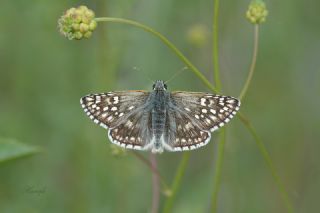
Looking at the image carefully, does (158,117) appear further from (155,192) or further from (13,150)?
(13,150)

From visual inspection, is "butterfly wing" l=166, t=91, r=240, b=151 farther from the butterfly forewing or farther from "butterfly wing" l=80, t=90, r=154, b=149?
"butterfly wing" l=80, t=90, r=154, b=149

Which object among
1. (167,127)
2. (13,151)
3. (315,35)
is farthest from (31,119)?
(315,35)

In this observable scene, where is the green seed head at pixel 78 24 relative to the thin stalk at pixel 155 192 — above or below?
above

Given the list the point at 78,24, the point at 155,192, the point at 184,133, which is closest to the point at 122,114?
the point at 184,133

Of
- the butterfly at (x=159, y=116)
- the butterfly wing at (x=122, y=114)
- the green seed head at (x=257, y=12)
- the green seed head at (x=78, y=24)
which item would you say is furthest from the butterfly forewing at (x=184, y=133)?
the green seed head at (x=78, y=24)

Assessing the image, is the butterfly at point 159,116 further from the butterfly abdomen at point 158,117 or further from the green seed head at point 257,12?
the green seed head at point 257,12

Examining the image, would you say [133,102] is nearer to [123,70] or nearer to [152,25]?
[123,70]
